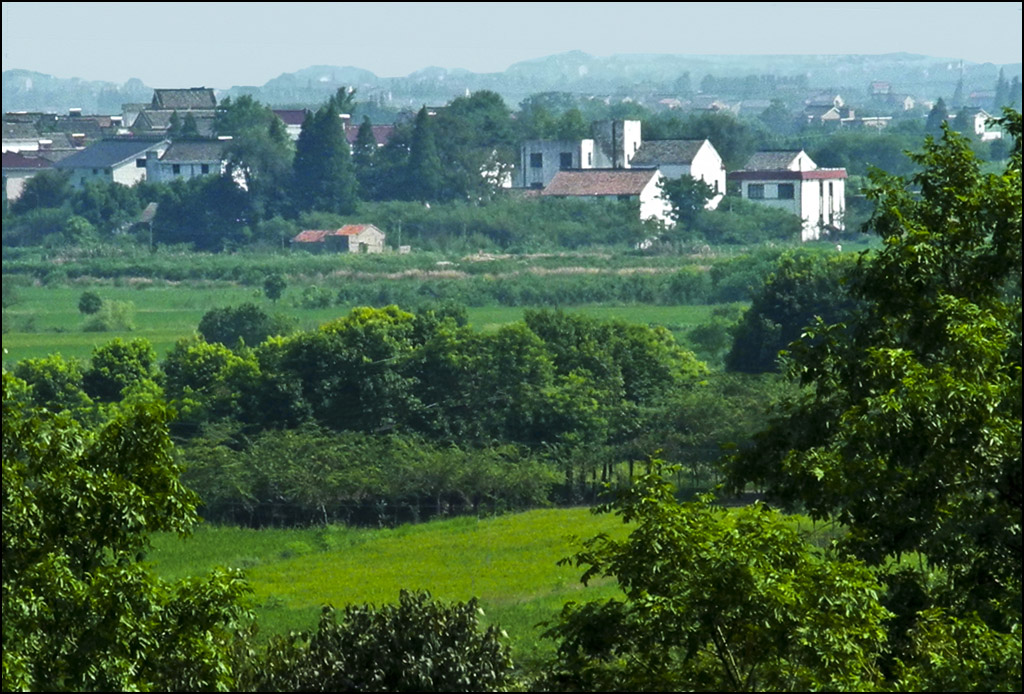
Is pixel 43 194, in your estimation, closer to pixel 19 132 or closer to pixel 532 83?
pixel 19 132

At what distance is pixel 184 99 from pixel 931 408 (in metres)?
61.6

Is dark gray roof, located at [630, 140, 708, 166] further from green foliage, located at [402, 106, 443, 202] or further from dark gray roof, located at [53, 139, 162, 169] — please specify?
dark gray roof, located at [53, 139, 162, 169]

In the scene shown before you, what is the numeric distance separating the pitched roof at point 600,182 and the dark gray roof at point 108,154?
13790 millimetres

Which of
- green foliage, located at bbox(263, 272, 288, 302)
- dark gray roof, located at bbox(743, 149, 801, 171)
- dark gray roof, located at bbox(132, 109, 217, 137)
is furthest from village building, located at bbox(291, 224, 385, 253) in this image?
dark gray roof, located at bbox(132, 109, 217, 137)

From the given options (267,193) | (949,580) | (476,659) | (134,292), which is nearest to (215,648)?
(476,659)

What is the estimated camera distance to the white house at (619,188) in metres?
48.3

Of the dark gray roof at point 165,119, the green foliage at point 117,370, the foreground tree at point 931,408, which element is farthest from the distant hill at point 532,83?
the foreground tree at point 931,408

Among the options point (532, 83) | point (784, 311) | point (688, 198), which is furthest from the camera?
point (532, 83)

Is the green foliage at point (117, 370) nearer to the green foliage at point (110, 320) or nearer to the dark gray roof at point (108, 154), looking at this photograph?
the green foliage at point (110, 320)

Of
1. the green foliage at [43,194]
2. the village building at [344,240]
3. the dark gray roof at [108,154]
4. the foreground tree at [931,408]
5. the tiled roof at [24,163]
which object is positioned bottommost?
the village building at [344,240]

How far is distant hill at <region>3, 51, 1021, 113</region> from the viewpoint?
8544cm

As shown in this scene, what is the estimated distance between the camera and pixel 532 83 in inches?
3474

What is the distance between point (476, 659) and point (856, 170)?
4869cm

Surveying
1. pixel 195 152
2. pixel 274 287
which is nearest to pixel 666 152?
pixel 195 152
